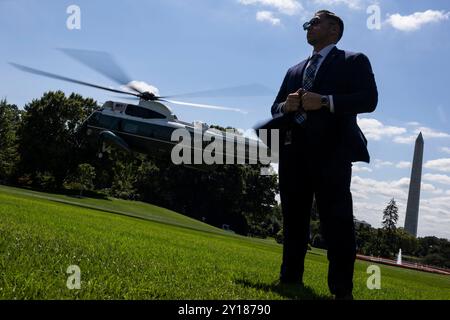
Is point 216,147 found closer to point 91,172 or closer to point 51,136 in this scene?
point 91,172

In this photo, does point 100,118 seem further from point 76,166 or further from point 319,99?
point 76,166

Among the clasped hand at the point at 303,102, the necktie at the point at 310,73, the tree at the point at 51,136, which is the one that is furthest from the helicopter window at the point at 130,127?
the tree at the point at 51,136

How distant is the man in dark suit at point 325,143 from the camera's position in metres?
4.03

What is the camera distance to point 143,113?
2536cm

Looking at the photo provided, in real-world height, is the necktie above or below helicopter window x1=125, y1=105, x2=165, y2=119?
below

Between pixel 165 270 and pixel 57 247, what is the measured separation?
117 centimetres

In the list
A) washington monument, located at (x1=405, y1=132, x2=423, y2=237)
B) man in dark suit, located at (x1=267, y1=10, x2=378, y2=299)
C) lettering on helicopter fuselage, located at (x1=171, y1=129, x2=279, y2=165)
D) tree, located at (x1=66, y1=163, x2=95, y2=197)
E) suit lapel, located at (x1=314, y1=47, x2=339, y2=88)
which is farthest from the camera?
washington monument, located at (x1=405, y1=132, x2=423, y2=237)

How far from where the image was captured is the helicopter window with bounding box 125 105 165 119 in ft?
82.7

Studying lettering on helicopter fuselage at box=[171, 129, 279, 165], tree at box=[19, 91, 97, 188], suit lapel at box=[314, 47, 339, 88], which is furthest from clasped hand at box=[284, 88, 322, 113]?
tree at box=[19, 91, 97, 188]

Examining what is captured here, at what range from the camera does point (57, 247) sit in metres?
4.49

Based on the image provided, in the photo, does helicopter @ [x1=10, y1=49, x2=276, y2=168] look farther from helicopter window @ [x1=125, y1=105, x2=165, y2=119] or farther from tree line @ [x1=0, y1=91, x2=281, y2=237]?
tree line @ [x1=0, y1=91, x2=281, y2=237]

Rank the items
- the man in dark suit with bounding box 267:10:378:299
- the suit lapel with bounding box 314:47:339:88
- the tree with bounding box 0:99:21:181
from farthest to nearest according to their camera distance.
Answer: the tree with bounding box 0:99:21:181, the suit lapel with bounding box 314:47:339:88, the man in dark suit with bounding box 267:10:378:299

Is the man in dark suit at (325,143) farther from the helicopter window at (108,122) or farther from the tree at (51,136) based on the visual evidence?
the tree at (51,136)

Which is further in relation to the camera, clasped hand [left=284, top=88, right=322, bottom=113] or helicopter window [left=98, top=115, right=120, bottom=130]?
helicopter window [left=98, top=115, right=120, bottom=130]
